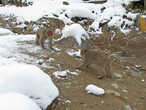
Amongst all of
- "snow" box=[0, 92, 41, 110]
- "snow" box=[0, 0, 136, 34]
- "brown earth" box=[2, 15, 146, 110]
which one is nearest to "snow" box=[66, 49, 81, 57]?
"brown earth" box=[2, 15, 146, 110]

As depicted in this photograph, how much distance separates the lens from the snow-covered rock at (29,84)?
308 centimetres

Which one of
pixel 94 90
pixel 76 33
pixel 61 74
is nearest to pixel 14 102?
pixel 94 90

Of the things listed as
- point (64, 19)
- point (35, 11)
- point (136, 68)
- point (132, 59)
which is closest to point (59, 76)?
point (136, 68)

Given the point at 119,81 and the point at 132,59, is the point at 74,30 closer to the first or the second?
the point at 132,59

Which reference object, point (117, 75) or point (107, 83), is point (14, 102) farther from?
point (117, 75)

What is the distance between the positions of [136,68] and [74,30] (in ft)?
9.04

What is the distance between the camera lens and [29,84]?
3.16 meters

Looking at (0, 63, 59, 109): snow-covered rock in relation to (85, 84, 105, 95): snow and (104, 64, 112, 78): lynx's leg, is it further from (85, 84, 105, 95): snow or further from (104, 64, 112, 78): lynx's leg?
(104, 64, 112, 78): lynx's leg

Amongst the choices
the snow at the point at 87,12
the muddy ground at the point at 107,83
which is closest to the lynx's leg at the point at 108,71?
the muddy ground at the point at 107,83

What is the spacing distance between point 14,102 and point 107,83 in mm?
2986

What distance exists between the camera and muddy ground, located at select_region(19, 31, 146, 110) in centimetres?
405

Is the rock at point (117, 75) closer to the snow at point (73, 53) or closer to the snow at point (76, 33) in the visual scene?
the snow at point (73, 53)

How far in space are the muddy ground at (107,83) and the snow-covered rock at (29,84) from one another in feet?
1.02

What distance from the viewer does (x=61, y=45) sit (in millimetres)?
8117
